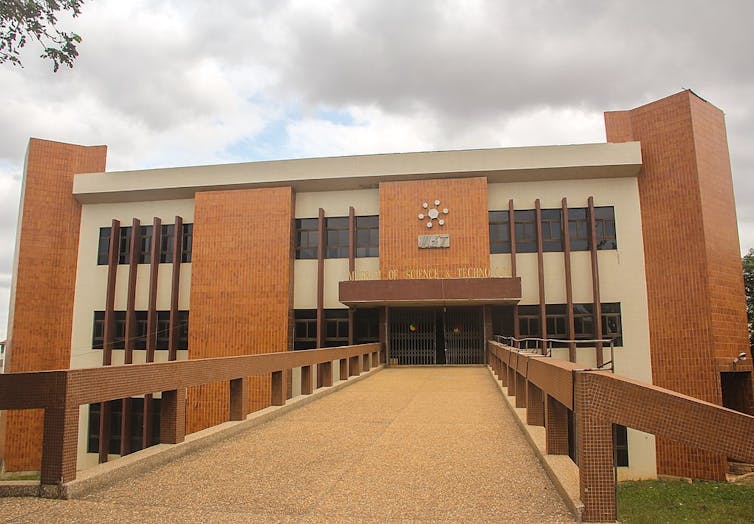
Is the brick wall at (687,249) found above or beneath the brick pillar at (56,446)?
above

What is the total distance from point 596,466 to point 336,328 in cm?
2105

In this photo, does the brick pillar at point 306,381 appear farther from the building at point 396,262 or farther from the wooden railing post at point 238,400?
the building at point 396,262

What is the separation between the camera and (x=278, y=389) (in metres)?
9.41

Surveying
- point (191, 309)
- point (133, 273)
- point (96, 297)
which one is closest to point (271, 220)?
point (191, 309)

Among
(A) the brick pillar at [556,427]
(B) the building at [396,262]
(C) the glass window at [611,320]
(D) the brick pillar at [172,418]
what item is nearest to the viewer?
(A) the brick pillar at [556,427]

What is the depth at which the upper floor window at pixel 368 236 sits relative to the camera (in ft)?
A: 81.1

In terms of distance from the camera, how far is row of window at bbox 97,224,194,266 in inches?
1034

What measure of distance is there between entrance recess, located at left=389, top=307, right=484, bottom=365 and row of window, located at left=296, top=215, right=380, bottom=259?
3.01m

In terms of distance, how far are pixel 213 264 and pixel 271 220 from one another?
3125 mm

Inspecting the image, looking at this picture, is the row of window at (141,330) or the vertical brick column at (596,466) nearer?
the vertical brick column at (596,466)

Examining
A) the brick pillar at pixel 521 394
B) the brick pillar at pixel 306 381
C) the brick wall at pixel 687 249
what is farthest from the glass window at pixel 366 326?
the brick pillar at pixel 521 394

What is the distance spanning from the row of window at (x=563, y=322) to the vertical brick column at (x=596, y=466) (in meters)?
19.5

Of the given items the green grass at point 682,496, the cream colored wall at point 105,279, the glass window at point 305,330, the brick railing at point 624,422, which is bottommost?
the green grass at point 682,496

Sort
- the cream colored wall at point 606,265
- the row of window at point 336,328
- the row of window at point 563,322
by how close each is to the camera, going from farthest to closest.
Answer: the row of window at point 336,328
the row of window at point 563,322
the cream colored wall at point 606,265
